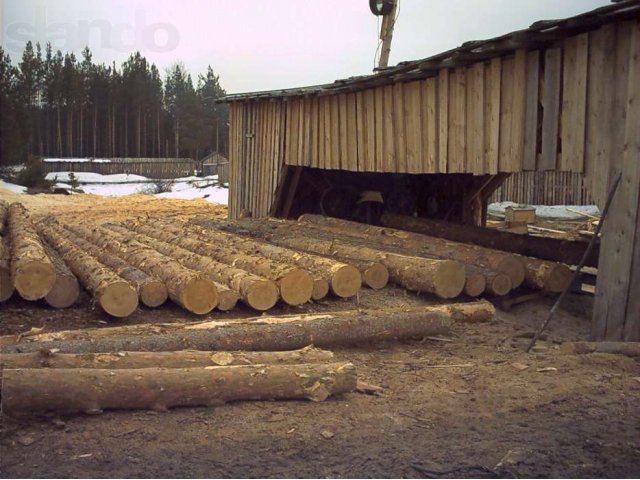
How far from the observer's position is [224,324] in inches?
245

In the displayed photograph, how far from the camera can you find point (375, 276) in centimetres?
955

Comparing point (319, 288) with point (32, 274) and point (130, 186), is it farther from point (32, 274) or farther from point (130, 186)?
point (130, 186)

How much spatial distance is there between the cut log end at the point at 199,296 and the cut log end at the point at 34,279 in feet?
4.99

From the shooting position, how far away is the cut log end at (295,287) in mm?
8148

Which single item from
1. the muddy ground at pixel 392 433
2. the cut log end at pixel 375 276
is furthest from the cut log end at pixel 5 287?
the cut log end at pixel 375 276

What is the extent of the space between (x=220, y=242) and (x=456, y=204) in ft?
22.5

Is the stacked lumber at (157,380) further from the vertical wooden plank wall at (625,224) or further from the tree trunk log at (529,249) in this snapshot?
the tree trunk log at (529,249)

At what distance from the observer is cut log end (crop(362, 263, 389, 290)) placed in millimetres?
9516

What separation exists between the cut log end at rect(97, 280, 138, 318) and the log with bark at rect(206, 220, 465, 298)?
3.75 metres

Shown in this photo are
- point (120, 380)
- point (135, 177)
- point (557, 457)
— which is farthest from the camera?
point (135, 177)

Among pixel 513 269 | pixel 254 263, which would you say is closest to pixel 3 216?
pixel 254 263

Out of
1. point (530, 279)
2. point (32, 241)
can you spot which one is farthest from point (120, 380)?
point (530, 279)

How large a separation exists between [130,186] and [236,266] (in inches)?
1280

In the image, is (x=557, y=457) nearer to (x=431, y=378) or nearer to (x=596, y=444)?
(x=596, y=444)
